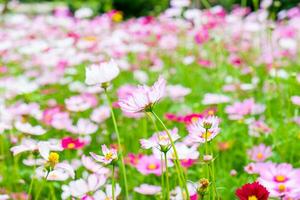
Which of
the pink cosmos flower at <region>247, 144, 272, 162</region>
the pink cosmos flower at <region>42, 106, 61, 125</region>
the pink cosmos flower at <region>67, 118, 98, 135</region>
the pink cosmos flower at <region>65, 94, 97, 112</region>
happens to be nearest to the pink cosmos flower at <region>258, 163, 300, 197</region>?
the pink cosmos flower at <region>247, 144, 272, 162</region>

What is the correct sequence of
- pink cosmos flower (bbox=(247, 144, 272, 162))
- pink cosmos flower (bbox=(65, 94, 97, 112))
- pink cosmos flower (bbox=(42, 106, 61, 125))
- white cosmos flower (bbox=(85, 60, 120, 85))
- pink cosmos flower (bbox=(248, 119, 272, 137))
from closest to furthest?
white cosmos flower (bbox=(85, 60, 120, 85)), pink cosmos flower (bbox=(247, 144, 272, 162)), pink cosmos flower (bbox=(248, 119, 272, 137)), pink cosmos flower (bbox=(65, 94, 97, 112)), pink cosmos flower (bbox=(42, 106, 61, 125))

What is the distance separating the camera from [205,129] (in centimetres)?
93

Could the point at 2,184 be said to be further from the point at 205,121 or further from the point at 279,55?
the point at 279,55

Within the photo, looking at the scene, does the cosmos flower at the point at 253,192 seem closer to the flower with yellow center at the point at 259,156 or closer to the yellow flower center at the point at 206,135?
the yellow flower center at the point at 206,135

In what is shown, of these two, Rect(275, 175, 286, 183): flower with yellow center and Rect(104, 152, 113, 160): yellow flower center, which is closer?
Rect(104, 152, 113, 160): yellow flower center

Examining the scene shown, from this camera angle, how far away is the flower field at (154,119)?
98 centimetres

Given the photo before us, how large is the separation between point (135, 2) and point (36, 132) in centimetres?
611

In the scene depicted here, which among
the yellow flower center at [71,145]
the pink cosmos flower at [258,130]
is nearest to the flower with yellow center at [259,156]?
the pink cosmos flower at [258,130]

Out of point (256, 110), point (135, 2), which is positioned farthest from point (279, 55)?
point (135, 2)

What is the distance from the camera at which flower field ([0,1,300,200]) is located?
3.23 feet

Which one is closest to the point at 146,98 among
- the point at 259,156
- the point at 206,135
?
the point at 206,135

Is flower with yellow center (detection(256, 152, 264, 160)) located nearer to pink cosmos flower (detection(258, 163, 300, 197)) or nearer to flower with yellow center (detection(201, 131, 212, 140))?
pink cosmos flower (detection(258, 163, 300, 197))

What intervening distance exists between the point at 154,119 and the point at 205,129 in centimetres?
124

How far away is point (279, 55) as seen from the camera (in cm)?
289
